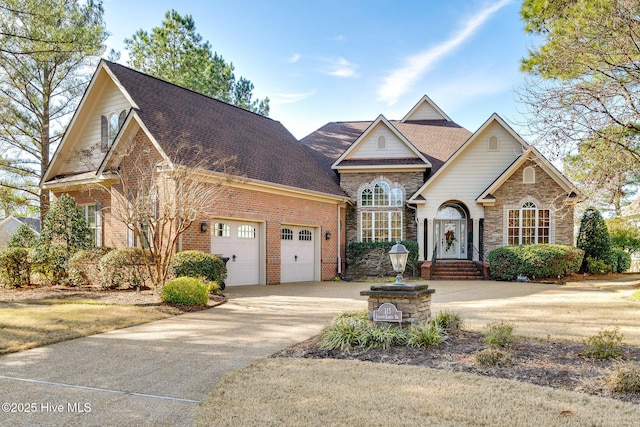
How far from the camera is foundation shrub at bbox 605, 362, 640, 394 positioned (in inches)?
178

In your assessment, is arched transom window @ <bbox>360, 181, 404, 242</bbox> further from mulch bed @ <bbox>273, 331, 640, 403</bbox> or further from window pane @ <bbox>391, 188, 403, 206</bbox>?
mulch bed @ <bbox>273, 331, 640, 403</bbox>

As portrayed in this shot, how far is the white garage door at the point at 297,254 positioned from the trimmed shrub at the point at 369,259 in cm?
258

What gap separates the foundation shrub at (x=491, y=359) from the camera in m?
5.40

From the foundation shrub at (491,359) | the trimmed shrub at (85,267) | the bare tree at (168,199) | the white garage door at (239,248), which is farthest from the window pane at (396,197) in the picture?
the foundation shrub at (491,359)

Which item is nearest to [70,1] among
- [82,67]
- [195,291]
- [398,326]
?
[82,67]

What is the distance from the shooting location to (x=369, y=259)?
21.3 m

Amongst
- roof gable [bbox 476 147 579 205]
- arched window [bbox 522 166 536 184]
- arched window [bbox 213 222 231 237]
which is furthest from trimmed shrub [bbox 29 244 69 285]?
arched window [bbox 522 166 536 184]

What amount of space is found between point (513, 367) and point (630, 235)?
2336 cm

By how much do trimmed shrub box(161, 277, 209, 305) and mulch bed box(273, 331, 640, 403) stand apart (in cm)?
412

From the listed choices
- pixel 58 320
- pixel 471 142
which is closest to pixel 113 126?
pixel 58 320

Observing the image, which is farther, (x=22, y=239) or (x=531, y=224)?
(x=531, y=224)

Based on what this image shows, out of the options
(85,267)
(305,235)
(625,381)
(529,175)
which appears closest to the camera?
(625,381)

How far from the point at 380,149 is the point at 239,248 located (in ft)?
30.1

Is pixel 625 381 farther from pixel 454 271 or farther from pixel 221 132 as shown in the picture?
pixel 454 271
